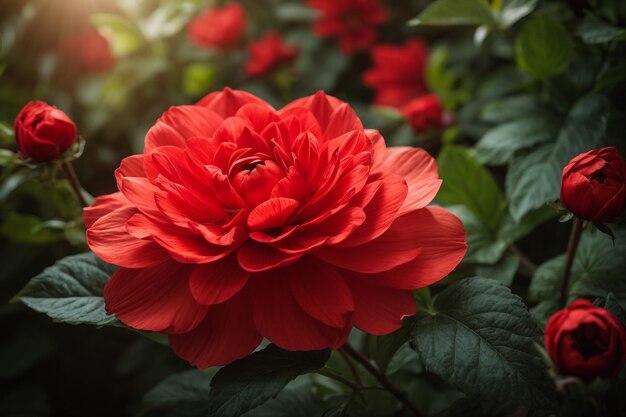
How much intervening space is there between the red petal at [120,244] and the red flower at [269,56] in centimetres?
76

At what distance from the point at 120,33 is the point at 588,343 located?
109 centimetres

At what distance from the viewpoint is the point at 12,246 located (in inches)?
40.6

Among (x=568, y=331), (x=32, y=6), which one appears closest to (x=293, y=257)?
(x=568, y=331)

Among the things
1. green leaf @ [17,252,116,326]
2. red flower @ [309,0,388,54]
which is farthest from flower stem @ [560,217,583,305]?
red flower @ [309,0,388,54]

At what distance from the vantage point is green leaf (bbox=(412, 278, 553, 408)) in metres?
0.44

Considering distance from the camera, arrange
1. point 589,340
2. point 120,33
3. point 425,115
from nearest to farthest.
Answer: point 589,340 → point 425,115 → point 120,33

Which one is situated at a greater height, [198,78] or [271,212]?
[271,212]

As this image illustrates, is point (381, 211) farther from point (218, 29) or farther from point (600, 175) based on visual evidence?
point (218, 29)

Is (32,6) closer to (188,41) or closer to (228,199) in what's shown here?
(188,41)

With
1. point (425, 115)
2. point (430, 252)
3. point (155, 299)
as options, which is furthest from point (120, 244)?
point (425, 115)

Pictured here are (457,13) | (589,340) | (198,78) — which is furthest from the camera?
(198,78)

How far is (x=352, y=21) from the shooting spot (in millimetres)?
1278

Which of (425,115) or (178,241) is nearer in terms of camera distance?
(178,241)

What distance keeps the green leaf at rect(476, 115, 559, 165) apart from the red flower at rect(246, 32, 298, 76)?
0.60 m
